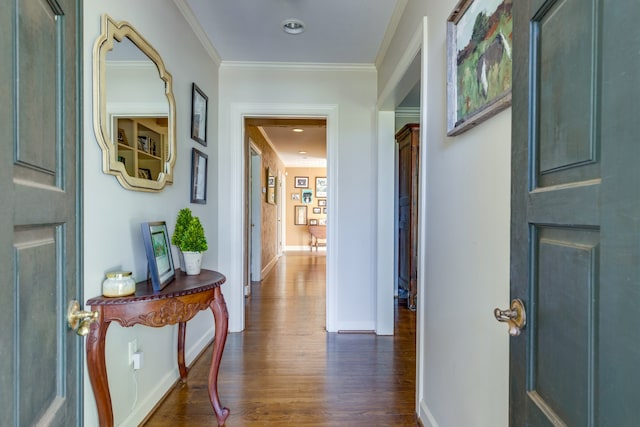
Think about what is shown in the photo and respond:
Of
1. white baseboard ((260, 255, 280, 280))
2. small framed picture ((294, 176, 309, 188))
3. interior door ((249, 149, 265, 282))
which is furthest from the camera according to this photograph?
small framed picture ((294, 176, 309, 188))

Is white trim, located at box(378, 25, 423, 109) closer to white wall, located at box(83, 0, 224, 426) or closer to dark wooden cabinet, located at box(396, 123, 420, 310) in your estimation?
dark wooden cabinet, located at box(396, 123, 420, 310)

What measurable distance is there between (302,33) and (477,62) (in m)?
1.72

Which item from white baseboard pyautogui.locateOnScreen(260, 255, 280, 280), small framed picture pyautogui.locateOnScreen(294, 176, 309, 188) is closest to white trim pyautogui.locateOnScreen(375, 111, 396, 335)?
white baseboard pyautogui.locateOnScreen(260, 255, 280, 280)

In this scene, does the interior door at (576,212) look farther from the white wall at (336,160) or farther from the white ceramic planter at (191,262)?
the white wall at (336,160)

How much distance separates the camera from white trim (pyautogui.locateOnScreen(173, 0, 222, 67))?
7.16ft

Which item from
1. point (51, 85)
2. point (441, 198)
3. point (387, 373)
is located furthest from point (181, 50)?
point (387, 373)

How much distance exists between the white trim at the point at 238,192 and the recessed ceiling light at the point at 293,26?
28.0 inches

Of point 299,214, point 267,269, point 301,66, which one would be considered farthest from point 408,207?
point 299,214

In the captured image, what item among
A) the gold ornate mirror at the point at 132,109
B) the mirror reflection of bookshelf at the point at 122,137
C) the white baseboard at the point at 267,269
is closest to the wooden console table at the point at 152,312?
the gold ornate mirror at the point at 132,109

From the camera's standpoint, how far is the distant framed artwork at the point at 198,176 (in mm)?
2441

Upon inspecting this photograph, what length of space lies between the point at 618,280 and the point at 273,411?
73.6 inches

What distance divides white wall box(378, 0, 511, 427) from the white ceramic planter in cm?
128

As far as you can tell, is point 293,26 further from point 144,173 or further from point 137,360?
point 137,360

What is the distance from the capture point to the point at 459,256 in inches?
53.5
